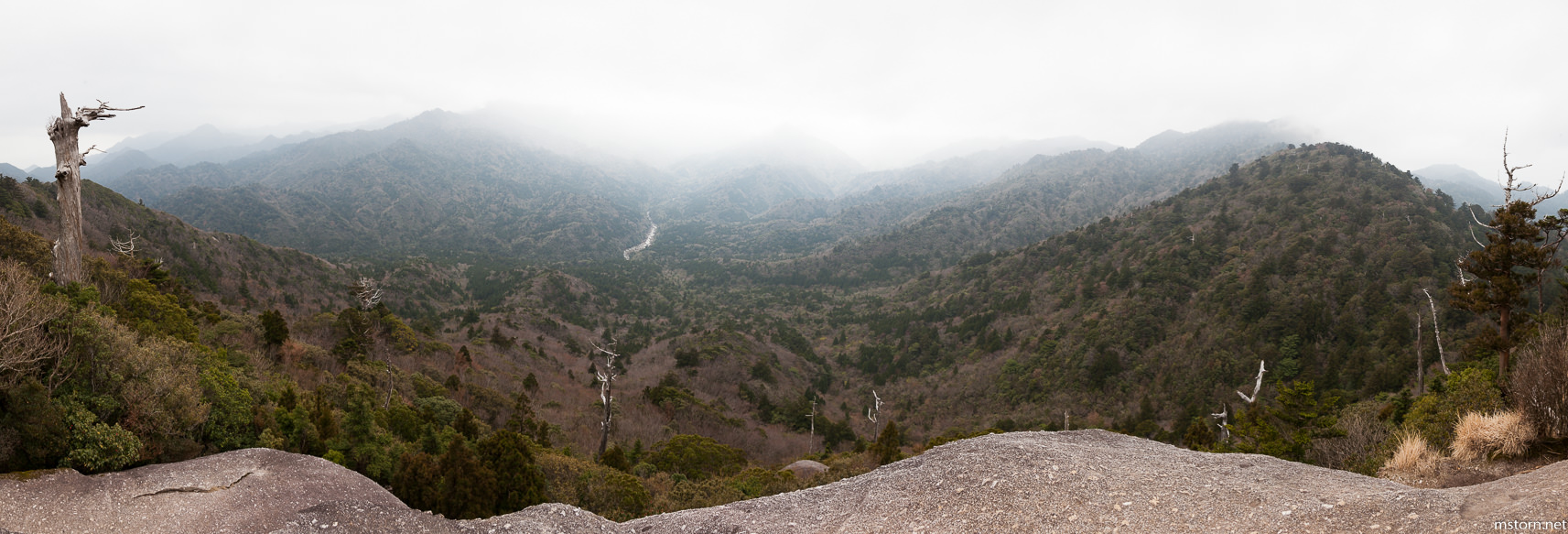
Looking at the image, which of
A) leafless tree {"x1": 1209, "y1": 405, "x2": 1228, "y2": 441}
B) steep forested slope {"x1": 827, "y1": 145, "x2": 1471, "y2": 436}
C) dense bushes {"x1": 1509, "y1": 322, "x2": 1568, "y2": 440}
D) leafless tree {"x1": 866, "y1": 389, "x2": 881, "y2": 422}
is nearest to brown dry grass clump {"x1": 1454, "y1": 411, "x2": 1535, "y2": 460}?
dense bushes {"x1": 1509, "y1": 322, "x2": 1568, "y2": 440}

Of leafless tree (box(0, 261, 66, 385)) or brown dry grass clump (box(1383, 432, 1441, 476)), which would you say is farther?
brown dry grass clump (box(1383, 432, 1441, 476))

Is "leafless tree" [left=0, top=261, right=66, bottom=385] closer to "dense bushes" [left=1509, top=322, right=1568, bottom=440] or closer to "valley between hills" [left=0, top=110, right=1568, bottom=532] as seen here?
"valley between hills" [left=0, top=110, right=1568, bottom=532]

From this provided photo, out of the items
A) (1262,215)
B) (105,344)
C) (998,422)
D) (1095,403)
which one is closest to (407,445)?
(105,344)

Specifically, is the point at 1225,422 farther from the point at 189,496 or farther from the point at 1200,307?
the point at 189,496

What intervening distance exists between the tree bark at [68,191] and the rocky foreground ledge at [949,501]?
8389 millimetres

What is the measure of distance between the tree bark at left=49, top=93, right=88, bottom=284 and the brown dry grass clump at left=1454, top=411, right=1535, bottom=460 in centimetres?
2850

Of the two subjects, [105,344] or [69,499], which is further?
[105,344]

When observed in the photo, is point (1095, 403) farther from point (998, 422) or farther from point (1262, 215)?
point (1262, 215)

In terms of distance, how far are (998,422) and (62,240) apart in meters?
50.6

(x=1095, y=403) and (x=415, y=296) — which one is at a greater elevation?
(x=415, y=296)

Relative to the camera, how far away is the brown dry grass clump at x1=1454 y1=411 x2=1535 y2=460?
915 centimetres

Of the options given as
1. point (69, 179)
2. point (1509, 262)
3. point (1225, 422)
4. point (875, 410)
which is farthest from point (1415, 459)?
point (875, 410)

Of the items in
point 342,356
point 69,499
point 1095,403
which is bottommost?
point 1095,403

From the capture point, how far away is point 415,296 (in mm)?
79750
